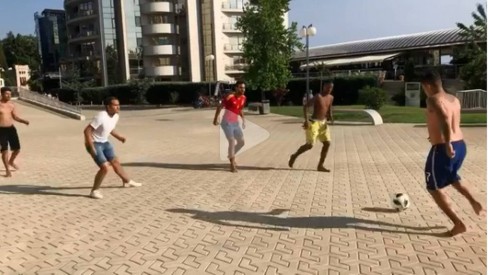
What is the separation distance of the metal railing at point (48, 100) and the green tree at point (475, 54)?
23.9 metres

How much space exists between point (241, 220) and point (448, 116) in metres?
2.44

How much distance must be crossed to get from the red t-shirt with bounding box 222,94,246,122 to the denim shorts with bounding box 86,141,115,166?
2.36 metres

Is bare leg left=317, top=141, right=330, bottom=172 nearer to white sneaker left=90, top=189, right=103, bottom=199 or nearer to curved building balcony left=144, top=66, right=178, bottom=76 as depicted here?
white sneaker left=90, top=189, right=103, bottom=199

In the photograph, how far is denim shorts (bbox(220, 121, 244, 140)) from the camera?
316 inches

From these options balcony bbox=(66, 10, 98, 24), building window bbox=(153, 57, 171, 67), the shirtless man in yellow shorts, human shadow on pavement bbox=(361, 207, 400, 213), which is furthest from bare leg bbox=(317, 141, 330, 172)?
balcony bbox=(66, 10, 98, 24)

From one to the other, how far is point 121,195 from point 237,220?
225cm

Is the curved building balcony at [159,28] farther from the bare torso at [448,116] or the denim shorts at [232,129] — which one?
the bare torso at [448,116]

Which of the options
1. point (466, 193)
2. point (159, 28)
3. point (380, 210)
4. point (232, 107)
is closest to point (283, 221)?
point (380, 210)

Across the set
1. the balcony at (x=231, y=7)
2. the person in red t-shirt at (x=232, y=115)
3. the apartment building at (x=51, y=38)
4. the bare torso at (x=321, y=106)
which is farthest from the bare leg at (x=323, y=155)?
the apartment building at (x=51, y=38)

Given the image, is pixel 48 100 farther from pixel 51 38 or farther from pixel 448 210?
pixel 51 38

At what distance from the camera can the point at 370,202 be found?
220 inches

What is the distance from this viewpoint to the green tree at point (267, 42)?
26000mm

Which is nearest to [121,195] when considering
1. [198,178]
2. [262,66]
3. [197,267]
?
[198,178]

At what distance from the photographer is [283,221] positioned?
16.1 ft
